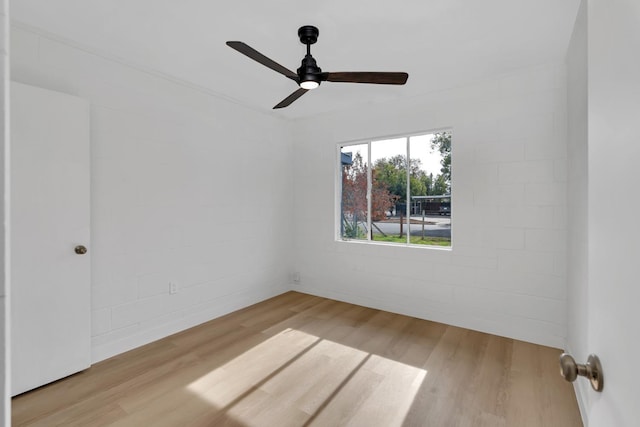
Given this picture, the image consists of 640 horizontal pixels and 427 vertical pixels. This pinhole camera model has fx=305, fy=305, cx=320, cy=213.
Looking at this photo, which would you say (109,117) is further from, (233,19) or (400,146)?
(400,146)

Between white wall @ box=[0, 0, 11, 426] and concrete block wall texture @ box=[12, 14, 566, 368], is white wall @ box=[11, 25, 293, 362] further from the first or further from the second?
white wall @ box=[0, 0, 11, 426]

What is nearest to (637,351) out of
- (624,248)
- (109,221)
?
(624,248)

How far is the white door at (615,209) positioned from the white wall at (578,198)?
132 cm

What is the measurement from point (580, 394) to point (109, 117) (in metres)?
4.16

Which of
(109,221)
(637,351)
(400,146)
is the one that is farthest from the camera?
(400,146)

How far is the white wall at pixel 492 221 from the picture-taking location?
2828 mm

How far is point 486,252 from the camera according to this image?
317 cm

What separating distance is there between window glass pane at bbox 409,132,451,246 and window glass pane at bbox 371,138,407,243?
0.38ft

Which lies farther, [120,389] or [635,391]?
[120,389]

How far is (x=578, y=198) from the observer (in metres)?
2.19

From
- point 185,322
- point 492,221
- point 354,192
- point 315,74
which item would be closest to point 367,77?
point 315,74

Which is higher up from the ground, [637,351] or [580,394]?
[637,351]

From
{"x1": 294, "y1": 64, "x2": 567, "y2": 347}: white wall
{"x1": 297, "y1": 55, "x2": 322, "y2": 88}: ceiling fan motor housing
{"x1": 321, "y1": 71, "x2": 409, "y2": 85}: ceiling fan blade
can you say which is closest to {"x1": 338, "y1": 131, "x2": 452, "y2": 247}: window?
{"x1": 294, "y1": 64, "x2": 567, "y2": 347}: white wall

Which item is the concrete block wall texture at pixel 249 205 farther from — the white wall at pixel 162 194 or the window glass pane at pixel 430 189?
the window glass pane at pixel 430 189
